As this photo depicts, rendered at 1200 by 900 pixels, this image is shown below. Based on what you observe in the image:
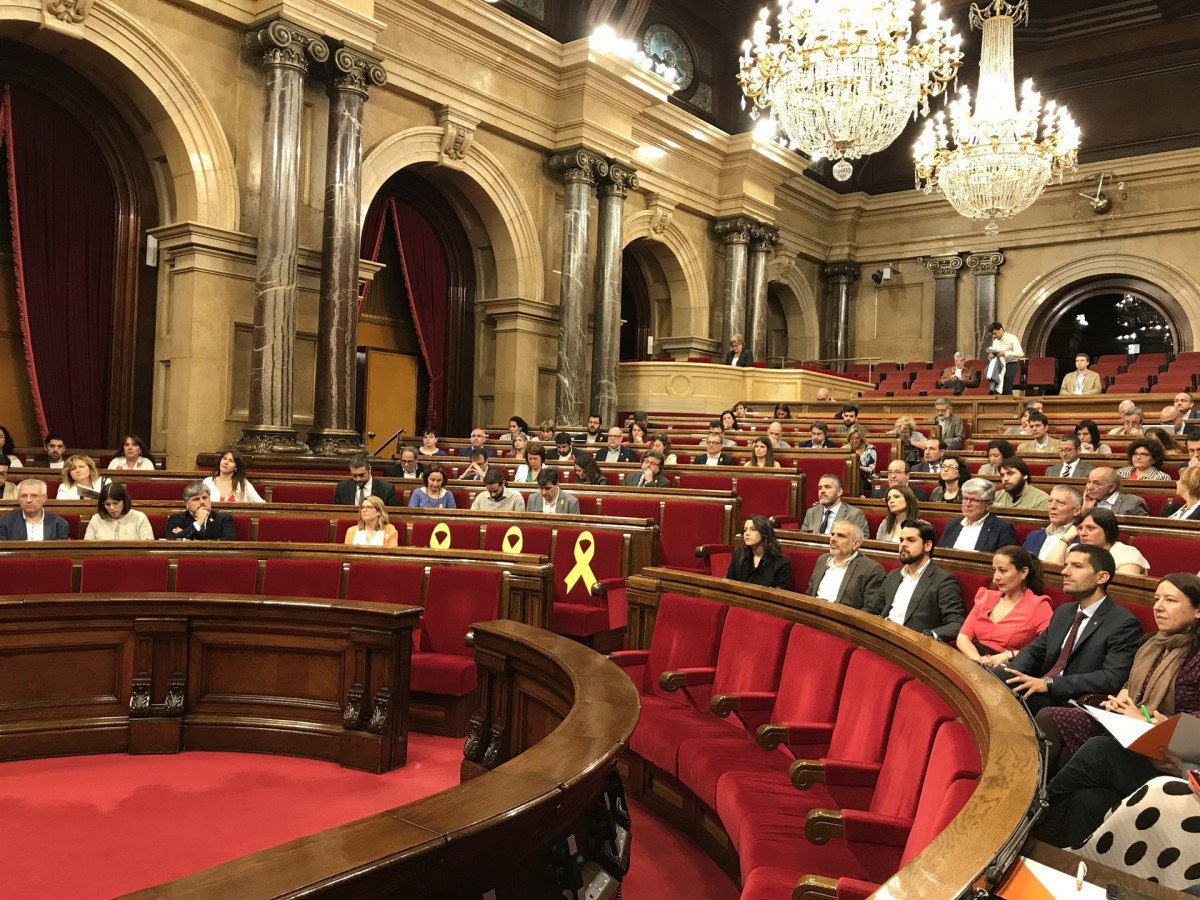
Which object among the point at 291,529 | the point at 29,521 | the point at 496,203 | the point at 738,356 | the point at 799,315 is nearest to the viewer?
the point at 29,521

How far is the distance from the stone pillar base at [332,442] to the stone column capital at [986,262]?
11.6m

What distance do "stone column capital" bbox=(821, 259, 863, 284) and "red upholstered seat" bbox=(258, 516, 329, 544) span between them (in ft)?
45.4

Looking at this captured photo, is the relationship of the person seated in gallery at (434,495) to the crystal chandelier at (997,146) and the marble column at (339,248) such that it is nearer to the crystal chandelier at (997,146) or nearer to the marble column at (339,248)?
the marble column at (339,248)

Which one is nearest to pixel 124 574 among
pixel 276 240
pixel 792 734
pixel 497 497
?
pixel 497 497

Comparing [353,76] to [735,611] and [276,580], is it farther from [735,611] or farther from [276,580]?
[735,611]

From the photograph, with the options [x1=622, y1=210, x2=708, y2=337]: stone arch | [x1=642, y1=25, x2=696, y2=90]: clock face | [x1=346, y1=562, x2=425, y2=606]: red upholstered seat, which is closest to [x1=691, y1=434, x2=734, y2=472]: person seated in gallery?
[x1=346, y1=562, x2=425, y2=606]: red upholstered seat

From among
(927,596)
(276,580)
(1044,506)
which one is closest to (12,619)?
(276,580)

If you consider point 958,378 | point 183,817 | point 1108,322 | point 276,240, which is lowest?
point 183,817

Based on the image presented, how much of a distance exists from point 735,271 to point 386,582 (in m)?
11.1

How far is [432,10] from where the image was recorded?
9922 millimetres

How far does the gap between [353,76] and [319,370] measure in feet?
8.90

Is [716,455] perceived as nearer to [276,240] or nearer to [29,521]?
→ [276,240]

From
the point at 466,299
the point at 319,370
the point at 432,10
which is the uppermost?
the point at 432,10

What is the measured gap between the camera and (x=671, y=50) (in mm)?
14500
